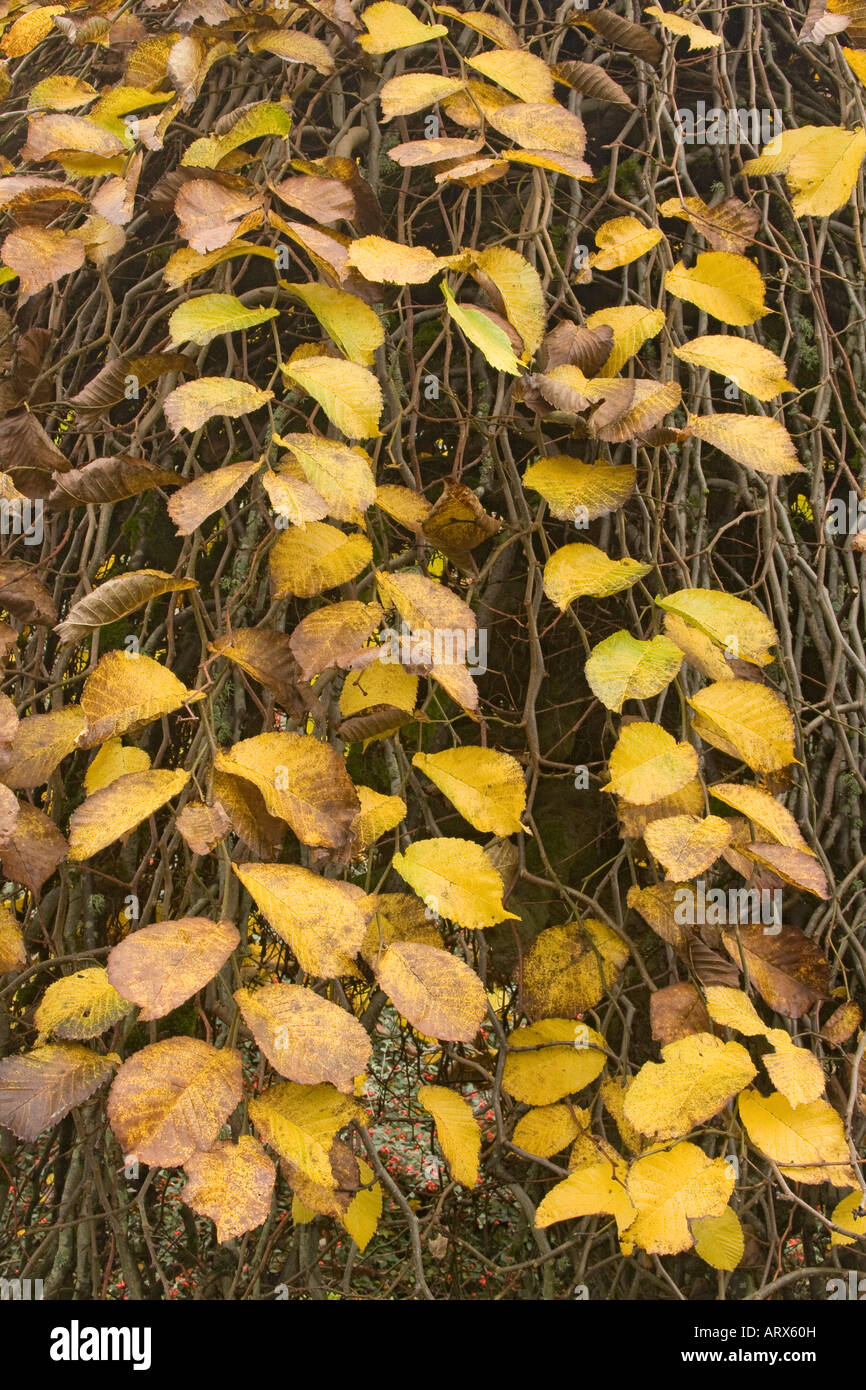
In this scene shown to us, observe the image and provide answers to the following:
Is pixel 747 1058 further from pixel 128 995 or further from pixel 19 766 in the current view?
pixel 19 766

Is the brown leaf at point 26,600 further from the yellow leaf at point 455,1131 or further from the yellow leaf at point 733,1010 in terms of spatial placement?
the yellow leaf at point 733,1010

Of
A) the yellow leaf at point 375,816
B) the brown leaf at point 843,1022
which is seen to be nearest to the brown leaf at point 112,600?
the yellow leaf at point 375,816

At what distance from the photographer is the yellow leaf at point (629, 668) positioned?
86cm

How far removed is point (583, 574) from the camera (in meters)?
0.90

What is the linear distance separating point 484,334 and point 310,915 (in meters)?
0.48

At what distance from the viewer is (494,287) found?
2.99ft

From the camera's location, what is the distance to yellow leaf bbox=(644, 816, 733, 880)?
0.84m

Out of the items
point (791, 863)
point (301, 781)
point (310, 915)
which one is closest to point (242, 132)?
point (301, 781)

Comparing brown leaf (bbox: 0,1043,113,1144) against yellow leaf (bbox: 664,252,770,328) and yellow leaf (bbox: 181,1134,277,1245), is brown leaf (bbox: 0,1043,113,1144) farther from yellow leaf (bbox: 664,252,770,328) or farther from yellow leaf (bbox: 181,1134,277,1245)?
yellow leaf (bbox: 664,252,770,328)

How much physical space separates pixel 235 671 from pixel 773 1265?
856 millimetres

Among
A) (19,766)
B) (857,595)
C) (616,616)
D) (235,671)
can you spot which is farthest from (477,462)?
(19,766)

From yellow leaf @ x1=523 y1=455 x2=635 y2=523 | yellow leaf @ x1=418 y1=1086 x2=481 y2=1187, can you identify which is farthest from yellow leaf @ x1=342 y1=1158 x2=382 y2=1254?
yellow leaf @ x1=523 y1=455 x2=635 y2=523

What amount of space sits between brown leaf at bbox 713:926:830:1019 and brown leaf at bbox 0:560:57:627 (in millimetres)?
723

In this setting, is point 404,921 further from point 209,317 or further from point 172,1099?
point 209,317
